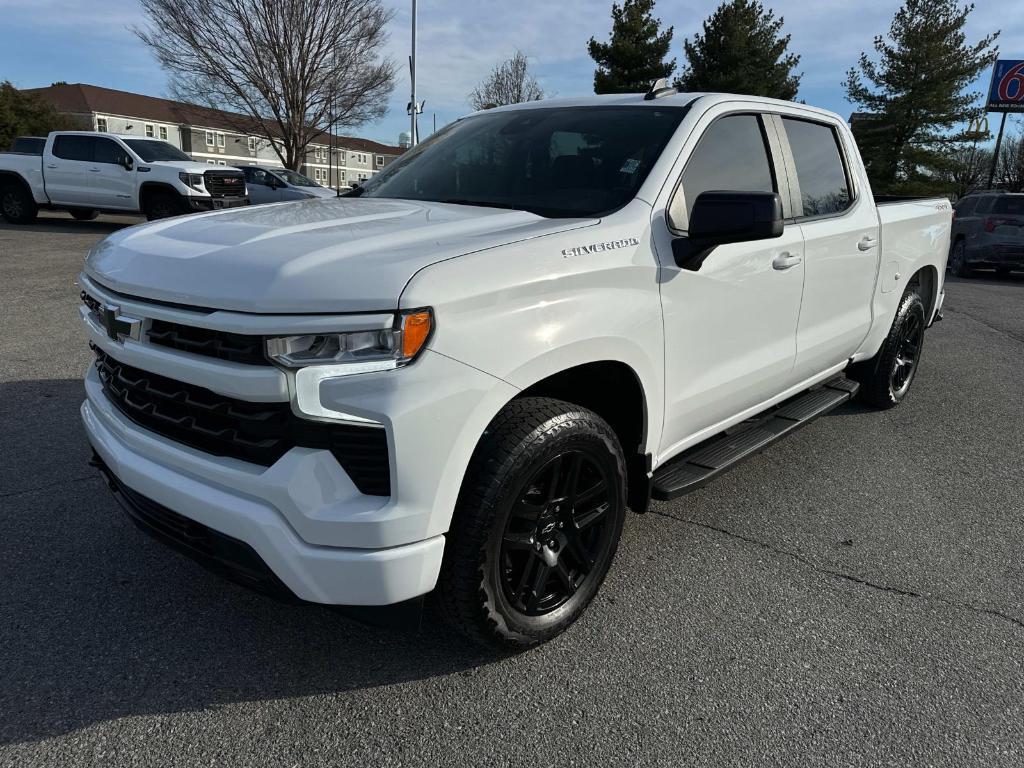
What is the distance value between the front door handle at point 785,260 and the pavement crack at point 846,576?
3.93 ft

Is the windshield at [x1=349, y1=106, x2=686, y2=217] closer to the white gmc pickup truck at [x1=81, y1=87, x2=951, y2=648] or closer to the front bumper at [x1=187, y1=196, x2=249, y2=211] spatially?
the white gmc pickup truck at [x1=81, y1=87, x2=951, y2=648]

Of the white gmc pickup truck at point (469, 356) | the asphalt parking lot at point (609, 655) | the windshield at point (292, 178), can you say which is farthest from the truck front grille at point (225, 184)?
the white gmc pickup truck at point (469, 356)

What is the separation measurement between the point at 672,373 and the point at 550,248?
2.56ft

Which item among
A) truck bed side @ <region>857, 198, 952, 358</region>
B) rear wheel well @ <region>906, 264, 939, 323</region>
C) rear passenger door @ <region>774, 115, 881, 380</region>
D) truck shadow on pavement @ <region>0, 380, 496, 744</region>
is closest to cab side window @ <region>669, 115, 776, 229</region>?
rear passenger door @ <region>774, 115, 881, 380</region>

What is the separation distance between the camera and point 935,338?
8.30 metres

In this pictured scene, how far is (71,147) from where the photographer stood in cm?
1583

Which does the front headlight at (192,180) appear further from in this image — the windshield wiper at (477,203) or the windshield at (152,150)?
the windshield wiper at (477,203)

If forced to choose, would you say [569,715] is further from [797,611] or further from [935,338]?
[935,338]

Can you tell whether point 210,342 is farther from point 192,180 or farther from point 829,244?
point 192,180

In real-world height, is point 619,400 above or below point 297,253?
below

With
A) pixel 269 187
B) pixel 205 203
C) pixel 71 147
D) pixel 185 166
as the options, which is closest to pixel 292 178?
pixel 269 187

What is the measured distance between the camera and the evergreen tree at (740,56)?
2955 cm

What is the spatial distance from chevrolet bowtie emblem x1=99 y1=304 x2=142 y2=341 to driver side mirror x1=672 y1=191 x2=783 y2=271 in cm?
181

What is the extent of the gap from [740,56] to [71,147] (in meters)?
24.1
